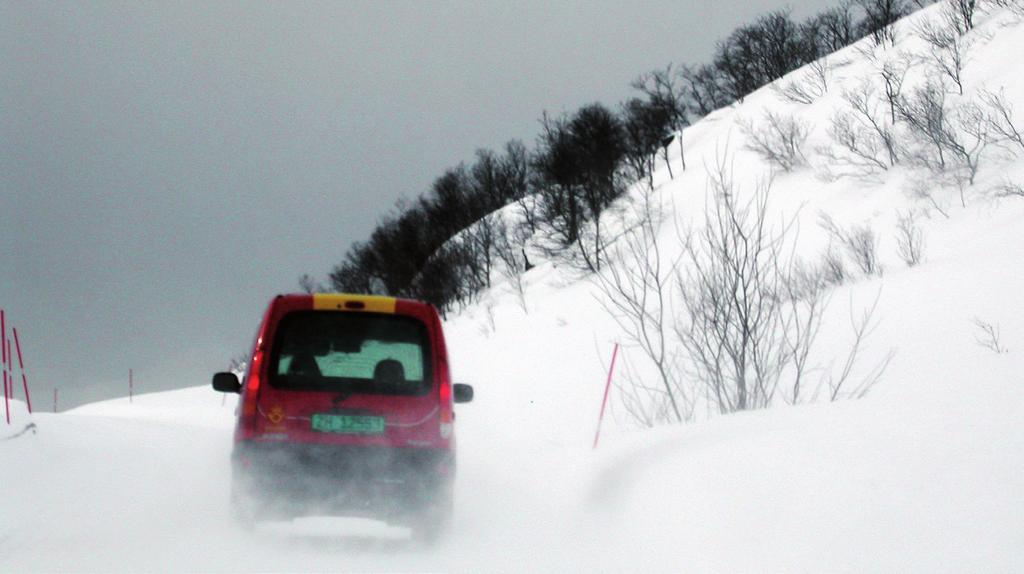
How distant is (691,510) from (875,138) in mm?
32135

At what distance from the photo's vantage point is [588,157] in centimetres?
5962

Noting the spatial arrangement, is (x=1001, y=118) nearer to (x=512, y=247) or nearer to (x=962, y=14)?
(x=962, y=14)

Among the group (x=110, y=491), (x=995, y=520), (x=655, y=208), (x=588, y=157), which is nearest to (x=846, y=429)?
Answer: (x=995, y=520)

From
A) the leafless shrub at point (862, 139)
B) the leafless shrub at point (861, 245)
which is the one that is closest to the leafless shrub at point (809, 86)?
the leafless shrub at point (862, 139)

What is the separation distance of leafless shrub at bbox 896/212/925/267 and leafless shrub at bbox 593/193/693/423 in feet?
18.0

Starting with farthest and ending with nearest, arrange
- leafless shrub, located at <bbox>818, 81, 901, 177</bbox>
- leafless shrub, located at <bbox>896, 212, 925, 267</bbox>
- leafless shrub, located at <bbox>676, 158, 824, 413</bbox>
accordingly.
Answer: leafless shrub, located at <bbox>818, 81, 901, 177</bbox>
leafless shrub, located at <bbox>896, 212, 925, 267</bbox>
leafless shrub, located at <bbox>676, 158, 824, 413</bbox>

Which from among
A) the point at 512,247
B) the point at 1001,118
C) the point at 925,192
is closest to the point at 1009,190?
the point at 925,192

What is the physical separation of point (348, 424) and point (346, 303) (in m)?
0.84

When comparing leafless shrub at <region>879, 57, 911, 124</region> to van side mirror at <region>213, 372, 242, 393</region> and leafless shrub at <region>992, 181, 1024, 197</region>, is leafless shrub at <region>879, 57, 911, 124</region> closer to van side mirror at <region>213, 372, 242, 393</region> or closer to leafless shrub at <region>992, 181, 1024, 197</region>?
leafless shrub at <region>992, 181, 1024, 197</region>

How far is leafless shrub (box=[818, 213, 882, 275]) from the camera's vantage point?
1001 inches

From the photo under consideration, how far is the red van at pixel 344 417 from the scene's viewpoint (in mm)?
7535

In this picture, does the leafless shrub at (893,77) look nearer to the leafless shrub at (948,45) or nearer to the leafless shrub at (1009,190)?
the leafless shrub at (948,45)

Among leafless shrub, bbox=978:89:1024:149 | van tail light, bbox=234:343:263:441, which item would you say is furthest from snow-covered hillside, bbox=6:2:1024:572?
leafless shrub, bbox=978:89:1024:149

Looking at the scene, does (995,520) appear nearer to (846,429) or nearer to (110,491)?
(846,429)
